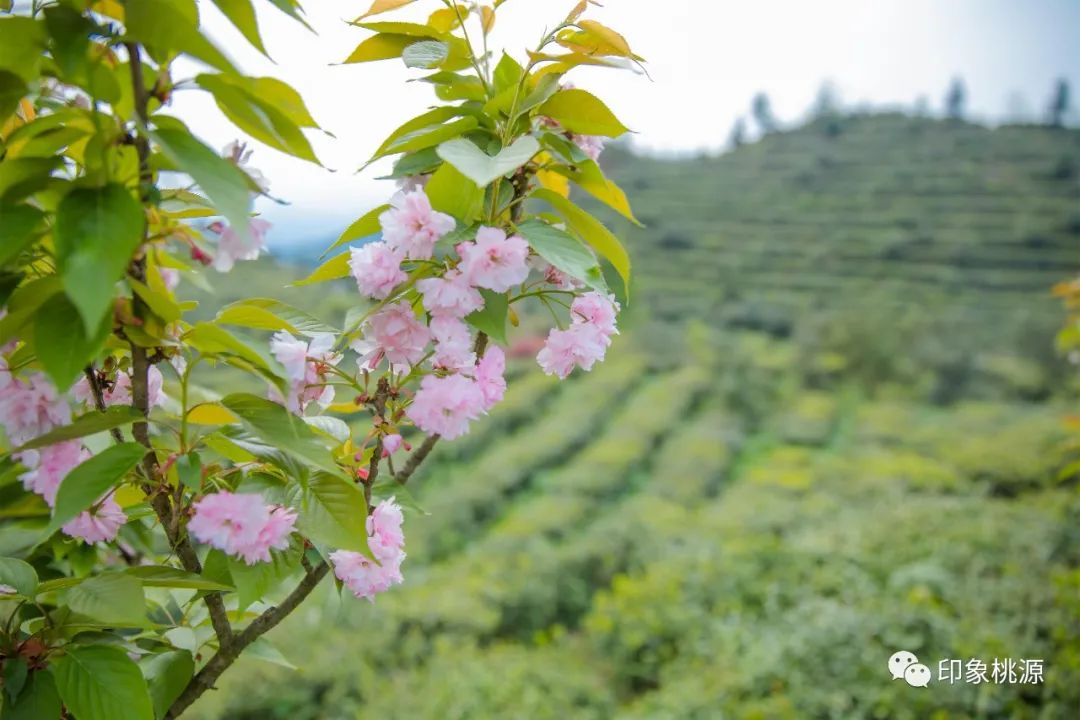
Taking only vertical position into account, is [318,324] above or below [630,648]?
above

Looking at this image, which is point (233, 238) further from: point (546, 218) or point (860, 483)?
point (860, 483)

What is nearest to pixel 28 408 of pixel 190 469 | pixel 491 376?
pixel 190 469

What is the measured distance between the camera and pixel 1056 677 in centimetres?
265

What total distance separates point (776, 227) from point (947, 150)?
808cm

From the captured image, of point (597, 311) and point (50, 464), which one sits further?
point (597, 311)

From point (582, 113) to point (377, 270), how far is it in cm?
23

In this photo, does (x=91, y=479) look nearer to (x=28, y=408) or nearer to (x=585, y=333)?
(x=28, y=408)

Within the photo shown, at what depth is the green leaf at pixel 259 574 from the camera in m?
0.58

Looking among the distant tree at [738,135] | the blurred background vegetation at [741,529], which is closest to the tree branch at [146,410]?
the blurred background vegetation at [741,529]

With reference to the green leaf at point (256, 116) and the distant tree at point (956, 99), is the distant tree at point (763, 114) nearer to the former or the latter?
the distant tree at point (956, 99)

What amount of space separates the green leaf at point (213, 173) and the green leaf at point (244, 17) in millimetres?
79

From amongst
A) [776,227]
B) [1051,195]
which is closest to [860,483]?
[776,227]

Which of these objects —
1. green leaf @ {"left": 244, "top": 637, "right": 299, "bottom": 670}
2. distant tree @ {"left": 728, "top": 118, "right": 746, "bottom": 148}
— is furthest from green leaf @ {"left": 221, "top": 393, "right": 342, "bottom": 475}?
distant tree @ {"left": 728, "top": 118, "right": 746, "bottom": 148}

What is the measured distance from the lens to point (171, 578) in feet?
1.95
